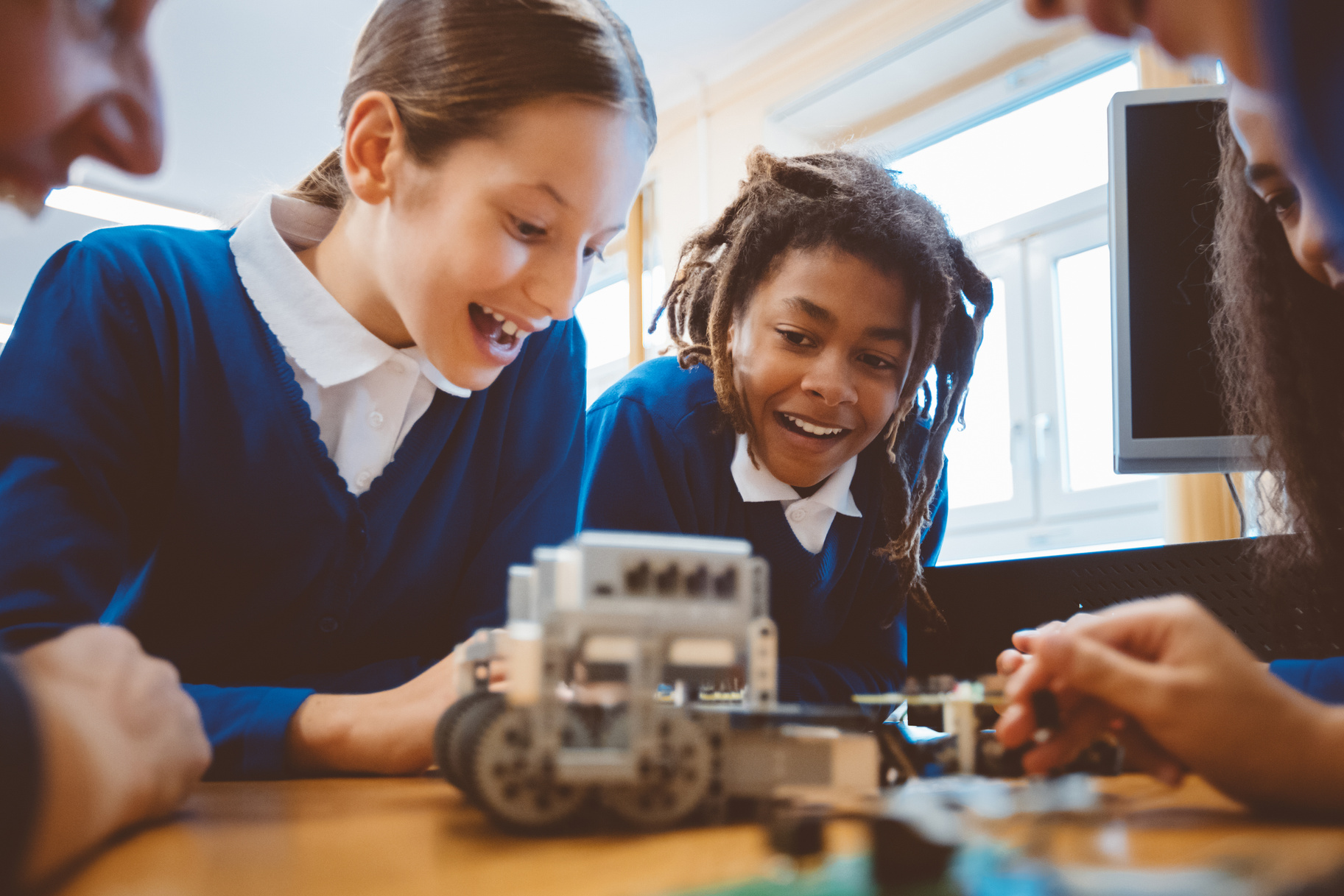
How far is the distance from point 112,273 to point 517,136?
37cm

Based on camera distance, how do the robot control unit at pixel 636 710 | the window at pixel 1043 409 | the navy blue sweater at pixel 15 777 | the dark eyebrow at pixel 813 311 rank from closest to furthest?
the navy blue sweater at pixel 15 777 < the robot control unit at pixel 636 710 < the dark eyebrow at pixel 813 311 < the window at pixel 1043 409

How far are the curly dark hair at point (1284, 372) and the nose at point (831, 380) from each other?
0.42m

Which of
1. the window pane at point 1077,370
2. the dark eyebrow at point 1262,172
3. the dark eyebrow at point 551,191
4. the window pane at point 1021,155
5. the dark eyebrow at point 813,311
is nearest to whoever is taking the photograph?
the dark eyebrow at point 1262,172

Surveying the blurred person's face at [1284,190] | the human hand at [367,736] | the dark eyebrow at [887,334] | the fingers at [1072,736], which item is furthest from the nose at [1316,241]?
the human hand at [367,736]

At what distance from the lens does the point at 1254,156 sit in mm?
799

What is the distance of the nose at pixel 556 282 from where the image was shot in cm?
95

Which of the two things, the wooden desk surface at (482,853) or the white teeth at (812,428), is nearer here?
the wooden desk surface at (482,853)

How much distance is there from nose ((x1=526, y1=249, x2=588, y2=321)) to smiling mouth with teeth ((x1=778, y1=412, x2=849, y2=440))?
0.41 m

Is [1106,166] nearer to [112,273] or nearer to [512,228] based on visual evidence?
[512,228]

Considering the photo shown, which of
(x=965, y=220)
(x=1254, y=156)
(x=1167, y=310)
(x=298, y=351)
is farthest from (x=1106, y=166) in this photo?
(x=298, y=351)

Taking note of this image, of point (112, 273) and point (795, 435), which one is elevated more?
point (112, 273)

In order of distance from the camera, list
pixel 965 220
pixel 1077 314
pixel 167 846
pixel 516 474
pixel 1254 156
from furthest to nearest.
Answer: pixel 1077 314, pixel 965 220, pixel 516 474, pixel 1254 156, pixel 167 846

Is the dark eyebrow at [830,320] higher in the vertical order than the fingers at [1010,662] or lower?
higher

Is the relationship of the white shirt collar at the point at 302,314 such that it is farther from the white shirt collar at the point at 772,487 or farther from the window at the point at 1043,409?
the window at the point at 1043,409
